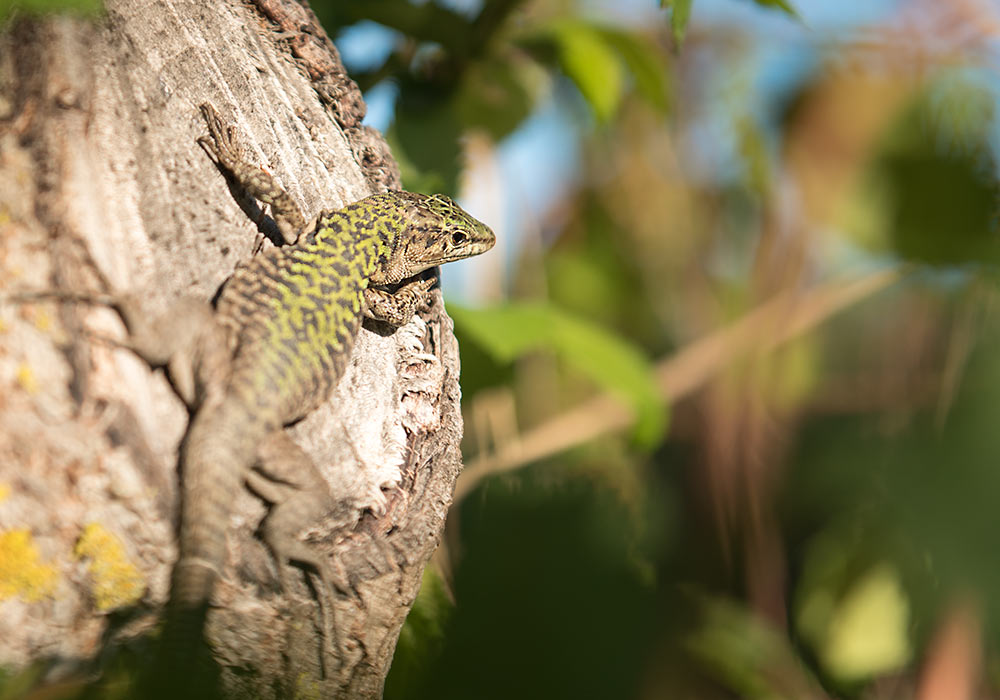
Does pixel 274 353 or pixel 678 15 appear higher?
pixel 678 15

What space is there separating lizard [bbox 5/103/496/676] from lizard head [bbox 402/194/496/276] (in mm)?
179

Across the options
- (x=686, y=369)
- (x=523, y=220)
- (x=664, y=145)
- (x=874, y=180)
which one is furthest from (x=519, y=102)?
(x=664, y=145)

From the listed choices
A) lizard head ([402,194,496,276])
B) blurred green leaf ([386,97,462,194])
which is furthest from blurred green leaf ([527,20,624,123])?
lizard head ([402,194,496,276])

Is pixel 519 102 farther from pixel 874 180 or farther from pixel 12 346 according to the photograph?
pixel 12 346

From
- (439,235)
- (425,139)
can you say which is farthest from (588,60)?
(439,235)

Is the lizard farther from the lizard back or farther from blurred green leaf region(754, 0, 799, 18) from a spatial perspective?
blurred green leaf region(754, 0, 799, 18)

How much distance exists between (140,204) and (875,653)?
319cm

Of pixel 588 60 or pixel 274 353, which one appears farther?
pixel 588 60

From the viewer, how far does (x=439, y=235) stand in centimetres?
286

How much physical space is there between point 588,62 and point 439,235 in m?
0.97

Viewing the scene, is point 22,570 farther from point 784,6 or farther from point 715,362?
point 715,362

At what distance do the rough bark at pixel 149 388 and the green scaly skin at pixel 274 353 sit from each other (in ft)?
0.19

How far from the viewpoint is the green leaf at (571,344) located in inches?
116

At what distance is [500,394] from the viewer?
423 centimetres
